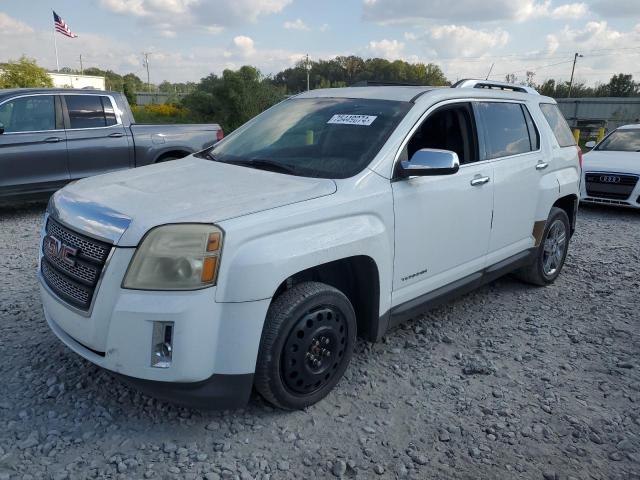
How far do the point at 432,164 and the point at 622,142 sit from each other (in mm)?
8468

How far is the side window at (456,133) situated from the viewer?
381 centimetres

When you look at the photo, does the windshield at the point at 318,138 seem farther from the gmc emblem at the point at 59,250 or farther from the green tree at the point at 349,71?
the green tree at the point at 349,71

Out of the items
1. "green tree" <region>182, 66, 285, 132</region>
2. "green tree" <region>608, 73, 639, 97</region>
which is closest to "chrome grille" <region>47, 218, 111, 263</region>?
"green tree" <region>182, 66, 285, 132</region>

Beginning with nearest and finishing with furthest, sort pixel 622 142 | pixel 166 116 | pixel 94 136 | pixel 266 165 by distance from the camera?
1. pixel 266 165
2. pixel 94 136
3. pixel 622 142
4. pixel 166 116

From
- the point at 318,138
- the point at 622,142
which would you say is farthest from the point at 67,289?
the point at 622,142

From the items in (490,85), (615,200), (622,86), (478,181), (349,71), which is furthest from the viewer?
(349,71)

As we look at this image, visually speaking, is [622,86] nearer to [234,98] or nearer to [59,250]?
[234,98]

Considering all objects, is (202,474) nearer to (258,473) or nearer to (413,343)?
(258,473)

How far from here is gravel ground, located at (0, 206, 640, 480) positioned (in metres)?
2.53

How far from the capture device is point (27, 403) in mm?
2916

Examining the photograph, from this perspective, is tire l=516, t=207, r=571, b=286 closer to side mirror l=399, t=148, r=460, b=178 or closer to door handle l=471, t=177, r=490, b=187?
door handle l=471, t=177, r=490, b=187

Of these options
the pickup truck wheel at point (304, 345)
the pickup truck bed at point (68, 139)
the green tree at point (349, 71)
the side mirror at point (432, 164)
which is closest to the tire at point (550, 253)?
the side mirror at point (432, 164)

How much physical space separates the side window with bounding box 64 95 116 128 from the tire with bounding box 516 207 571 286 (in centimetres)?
→ 614

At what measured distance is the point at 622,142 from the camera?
32.0ft
